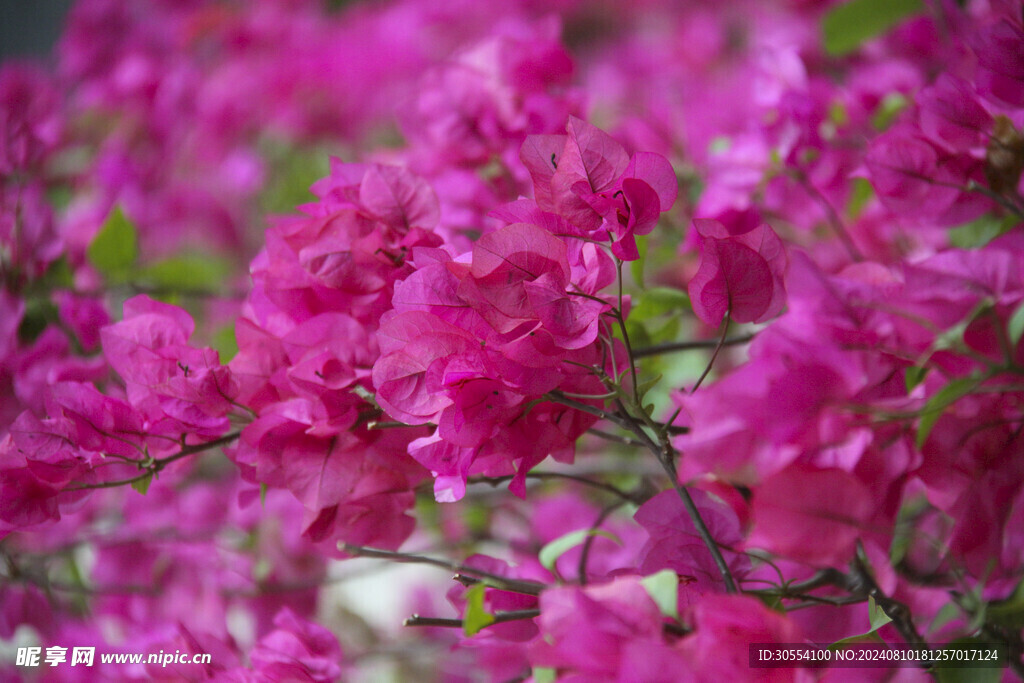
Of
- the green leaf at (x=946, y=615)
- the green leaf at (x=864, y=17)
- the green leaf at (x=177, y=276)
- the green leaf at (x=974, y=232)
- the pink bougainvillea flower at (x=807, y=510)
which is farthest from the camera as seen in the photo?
the green leaf at (x=177, y=276)

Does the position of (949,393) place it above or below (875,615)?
above

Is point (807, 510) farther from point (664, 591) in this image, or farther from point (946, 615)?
point (946, 615)

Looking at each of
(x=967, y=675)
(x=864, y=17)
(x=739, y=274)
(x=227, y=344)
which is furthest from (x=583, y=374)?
(x=864, y=17)

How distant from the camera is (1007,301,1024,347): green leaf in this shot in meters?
0.26

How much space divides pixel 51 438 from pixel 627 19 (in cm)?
152

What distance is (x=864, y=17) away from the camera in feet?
2.02

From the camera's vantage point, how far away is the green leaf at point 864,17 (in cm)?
Result: 61

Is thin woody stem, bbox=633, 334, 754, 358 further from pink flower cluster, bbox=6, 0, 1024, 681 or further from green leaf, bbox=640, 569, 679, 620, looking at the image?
green leaf, bbox=640, 569, 679, 620

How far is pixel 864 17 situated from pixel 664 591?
56 centimetres

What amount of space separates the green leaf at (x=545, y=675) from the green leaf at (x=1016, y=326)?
0.71 feet

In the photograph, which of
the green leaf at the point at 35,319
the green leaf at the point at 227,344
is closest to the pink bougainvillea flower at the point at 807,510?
the green leaf at the point at 227,344

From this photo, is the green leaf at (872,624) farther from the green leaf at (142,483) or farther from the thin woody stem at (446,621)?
the green leaf at (142,483)

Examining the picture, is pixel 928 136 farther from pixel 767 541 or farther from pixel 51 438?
pixel 51 438

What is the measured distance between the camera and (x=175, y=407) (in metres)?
0.37
